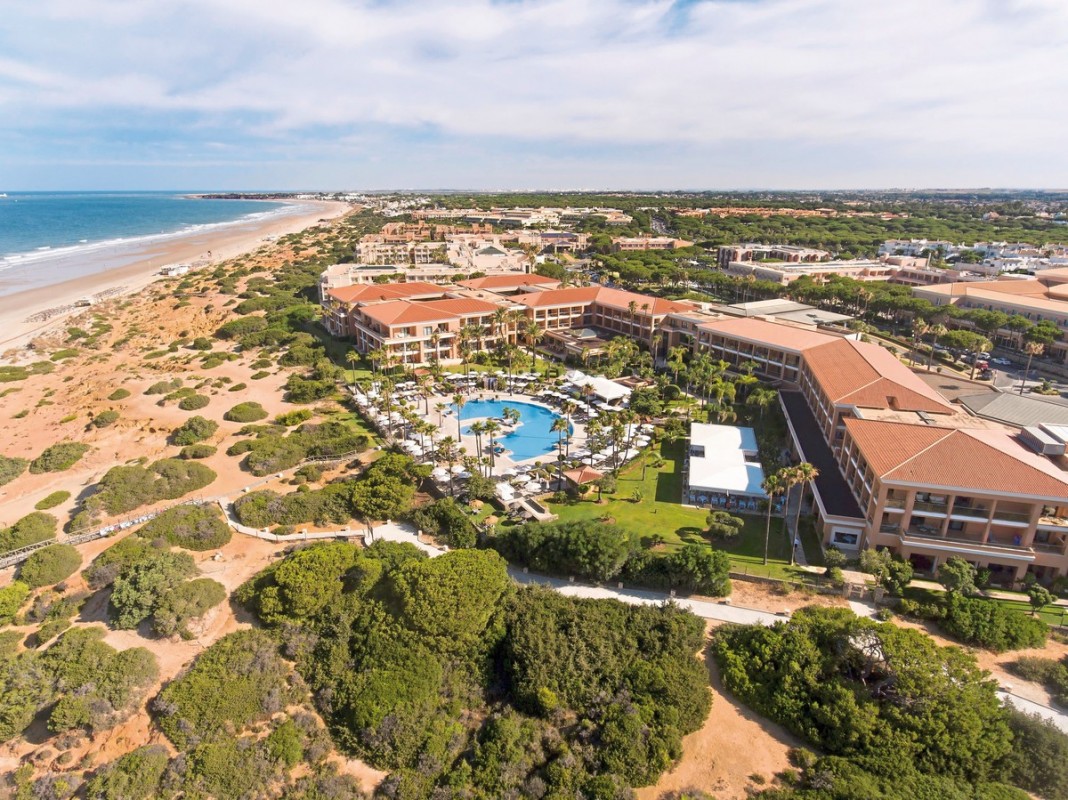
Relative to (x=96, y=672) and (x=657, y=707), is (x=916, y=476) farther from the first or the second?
(x=96, y=672)

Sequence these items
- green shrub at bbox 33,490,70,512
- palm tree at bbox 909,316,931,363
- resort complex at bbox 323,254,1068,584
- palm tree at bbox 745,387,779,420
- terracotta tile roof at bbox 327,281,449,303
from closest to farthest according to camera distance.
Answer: resort complex at bbox 323,254,1068,584, green shrub at bbox 33,490,70,512, palm tree at bbox 745,387,779,420, palm tree at bbox 909,316,931,363, terracotta tile roof at bbox 327,281,449,303

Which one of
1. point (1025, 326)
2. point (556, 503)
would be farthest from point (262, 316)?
point (1025, 326)

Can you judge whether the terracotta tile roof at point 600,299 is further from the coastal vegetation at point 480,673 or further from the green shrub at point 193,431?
the coastal vegetation at point 480,673

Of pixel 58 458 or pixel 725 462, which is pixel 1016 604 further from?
pixel 58 458

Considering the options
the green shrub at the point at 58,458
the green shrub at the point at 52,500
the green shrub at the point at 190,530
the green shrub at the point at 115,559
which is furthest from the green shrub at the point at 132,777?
the green shrub at the point at 58,458

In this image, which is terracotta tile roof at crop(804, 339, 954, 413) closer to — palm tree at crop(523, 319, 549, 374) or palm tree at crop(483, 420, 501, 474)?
palm tree at crop(483, 420, 501, 474)

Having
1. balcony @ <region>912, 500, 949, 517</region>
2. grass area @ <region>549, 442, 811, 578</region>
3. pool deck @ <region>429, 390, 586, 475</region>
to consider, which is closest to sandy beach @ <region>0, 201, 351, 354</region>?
pool deck @ <region>429, 390, 586, 475</region>
